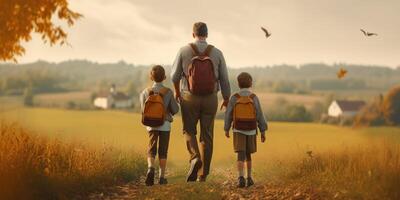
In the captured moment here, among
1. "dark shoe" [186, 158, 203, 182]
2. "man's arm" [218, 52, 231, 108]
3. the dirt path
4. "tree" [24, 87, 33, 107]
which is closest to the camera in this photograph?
the dirt path

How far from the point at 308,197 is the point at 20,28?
5.89 m

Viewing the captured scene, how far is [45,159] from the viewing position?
10.6 m

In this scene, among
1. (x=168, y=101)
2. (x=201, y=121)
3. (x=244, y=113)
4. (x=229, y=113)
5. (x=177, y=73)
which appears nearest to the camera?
(x=244, y=113)

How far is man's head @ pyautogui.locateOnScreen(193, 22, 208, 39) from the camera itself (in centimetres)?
1034

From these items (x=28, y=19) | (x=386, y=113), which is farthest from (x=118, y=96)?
(x=28, y=19)

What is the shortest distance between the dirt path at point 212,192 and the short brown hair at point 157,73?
1.81 metres

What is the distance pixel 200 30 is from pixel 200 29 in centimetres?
2

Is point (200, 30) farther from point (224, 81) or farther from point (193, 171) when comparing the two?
point (193, 171)

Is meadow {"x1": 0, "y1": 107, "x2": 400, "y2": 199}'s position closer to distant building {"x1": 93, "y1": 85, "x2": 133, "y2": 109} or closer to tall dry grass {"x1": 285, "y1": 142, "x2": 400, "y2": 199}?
tall dry grass {"x1": 285, "y1": 142, "x2": 400, "y2": 199}

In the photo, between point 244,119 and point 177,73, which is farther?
point 177,73

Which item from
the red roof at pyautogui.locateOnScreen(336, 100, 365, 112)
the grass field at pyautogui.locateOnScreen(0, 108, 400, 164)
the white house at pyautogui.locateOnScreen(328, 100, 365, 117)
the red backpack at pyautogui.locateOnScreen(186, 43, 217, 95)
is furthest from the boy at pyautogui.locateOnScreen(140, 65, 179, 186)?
the red roof at pyautogui.locateOnScreen(336, 100, 365, 112)

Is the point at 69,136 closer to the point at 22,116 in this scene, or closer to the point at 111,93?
the point at 22,116

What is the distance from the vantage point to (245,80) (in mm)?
9945

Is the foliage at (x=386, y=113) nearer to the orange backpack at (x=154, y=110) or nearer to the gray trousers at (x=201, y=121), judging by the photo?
the gray trousers at (x=201, y=121)
